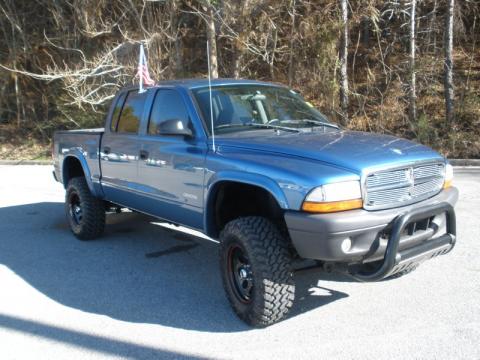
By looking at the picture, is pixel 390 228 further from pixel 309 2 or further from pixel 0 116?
pixel 0 116

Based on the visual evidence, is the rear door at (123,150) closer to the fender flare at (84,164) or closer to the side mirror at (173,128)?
the fender flare at (84,164)

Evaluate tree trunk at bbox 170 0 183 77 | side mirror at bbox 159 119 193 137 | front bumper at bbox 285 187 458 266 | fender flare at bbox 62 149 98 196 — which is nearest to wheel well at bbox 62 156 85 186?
fender flare at bbox 62 149 98 196

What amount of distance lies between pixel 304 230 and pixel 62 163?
15.1 feet

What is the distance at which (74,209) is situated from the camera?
6.80 meters

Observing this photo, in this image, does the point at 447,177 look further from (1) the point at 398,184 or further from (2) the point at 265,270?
(2) the point at 265,270

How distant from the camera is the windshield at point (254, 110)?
15.1ft

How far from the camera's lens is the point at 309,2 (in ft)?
50.4

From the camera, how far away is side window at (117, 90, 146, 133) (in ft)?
18.2

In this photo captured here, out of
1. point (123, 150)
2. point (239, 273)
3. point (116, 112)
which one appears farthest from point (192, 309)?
point (116, 112)

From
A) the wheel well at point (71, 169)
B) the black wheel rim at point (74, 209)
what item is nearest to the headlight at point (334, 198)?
the black wheel rim at point (74, 209)

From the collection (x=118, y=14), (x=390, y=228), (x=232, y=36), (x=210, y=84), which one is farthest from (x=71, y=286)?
(x=118, y=14)

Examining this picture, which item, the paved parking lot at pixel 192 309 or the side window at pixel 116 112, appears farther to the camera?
the side window at pixel 116 112

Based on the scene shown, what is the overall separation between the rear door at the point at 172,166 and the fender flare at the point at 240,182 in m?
0.10

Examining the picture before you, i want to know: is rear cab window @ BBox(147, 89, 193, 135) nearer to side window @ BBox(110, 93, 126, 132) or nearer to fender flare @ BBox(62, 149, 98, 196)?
side window @ BBox(110, 93, 126, 132)
